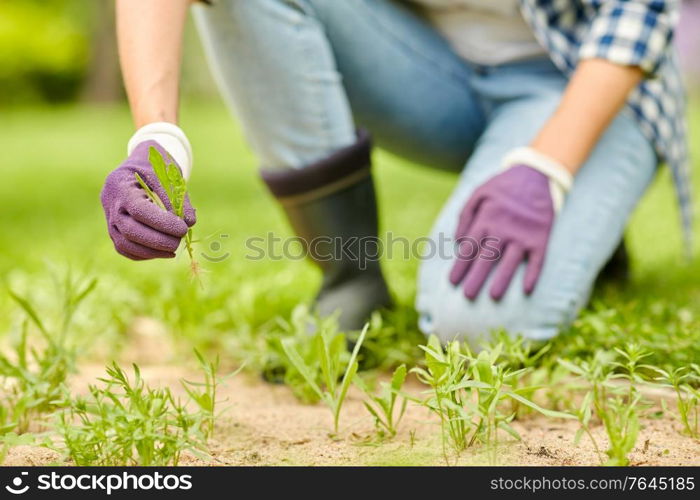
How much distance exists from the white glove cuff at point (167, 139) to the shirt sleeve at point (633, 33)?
74cm

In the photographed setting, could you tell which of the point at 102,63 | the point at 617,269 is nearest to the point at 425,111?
the point at 617,269

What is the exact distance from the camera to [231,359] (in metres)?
1.62

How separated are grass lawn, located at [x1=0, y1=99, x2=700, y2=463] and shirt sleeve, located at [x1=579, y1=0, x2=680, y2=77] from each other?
0.43 meters

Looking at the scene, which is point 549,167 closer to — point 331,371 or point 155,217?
point 331,371

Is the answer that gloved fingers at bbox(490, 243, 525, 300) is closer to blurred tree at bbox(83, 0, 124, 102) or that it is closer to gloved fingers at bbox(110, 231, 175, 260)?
gloved fingers at bbox(110, 231, 175, 260)

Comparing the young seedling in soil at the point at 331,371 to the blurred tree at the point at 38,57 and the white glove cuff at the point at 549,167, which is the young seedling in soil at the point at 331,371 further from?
the blurred tree at the point at 38,57

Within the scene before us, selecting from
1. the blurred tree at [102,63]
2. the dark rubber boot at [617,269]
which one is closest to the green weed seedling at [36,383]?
the dark rubber boot at [617,269]

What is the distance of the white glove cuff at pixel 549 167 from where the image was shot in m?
1.44

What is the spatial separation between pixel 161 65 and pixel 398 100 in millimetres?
648

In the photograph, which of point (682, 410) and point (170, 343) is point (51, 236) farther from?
point (682, 410)

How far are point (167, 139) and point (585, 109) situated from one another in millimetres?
727

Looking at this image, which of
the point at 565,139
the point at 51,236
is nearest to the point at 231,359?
the point at 565,139
